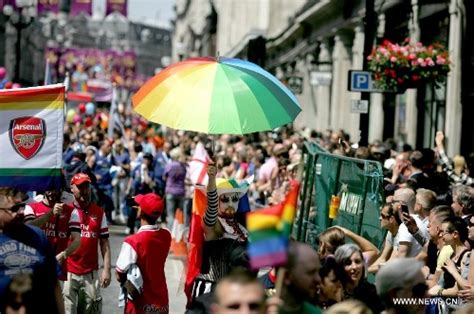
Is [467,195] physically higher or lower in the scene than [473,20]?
lower

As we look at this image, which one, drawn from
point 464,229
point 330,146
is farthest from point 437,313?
point 330,146

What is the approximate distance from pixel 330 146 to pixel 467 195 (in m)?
8.36

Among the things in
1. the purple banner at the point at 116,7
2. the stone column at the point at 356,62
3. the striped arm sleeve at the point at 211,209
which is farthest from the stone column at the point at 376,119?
the purple banner at the point at 116,7

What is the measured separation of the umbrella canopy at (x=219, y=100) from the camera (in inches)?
361

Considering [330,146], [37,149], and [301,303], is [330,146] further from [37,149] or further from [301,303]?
[301,303]

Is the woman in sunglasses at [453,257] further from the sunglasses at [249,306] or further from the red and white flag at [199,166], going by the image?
the red and white flag at [199,166]

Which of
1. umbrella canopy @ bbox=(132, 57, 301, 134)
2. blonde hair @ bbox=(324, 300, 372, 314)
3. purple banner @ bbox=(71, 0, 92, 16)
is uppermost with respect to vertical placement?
purple banner @ bbox=(71, 0, 92, 16)

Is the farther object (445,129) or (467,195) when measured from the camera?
(445,129)

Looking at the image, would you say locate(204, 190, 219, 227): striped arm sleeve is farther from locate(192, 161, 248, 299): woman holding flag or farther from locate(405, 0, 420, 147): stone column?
locate(405, 0, 420, 147): stone column

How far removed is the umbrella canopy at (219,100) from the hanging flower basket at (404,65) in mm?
9309

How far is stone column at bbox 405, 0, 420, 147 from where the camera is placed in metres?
25.8

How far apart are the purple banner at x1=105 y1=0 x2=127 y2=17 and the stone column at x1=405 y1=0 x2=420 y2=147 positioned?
46901mm

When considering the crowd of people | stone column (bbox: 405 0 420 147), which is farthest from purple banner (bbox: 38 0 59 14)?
the crowd of people

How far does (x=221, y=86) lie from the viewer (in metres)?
9.26
